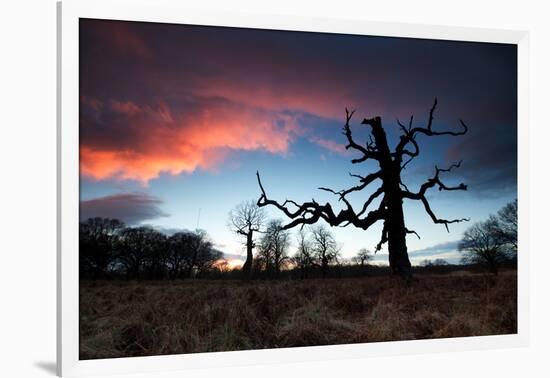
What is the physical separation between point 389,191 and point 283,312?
1589mm

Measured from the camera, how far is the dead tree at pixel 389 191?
20.8ft

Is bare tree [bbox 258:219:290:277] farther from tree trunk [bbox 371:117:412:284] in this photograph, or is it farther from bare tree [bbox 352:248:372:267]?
tree trunk [bbox 371:117:412:284]

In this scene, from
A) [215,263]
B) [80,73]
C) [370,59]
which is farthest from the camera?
[370,59]

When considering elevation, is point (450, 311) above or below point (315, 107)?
below

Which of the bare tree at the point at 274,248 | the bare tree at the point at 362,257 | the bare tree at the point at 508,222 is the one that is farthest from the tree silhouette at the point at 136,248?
the bare tree at the point at 508,222

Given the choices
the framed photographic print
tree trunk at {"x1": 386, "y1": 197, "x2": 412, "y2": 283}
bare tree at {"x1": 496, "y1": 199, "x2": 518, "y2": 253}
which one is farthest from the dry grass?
bare tree at {"x1": 496, "y1": 199, "x2": 518, "y2": 253}

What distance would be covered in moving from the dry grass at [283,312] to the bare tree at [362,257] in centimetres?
16

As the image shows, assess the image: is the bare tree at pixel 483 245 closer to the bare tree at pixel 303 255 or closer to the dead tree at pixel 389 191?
the dead tree at pixel 389 191

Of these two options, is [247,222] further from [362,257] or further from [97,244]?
[97,244]
